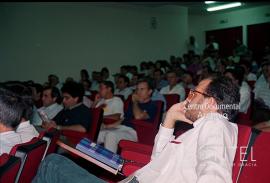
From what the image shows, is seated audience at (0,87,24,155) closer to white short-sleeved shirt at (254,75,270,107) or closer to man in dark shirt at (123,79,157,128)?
man in dark shirt at (123,79,157,128)

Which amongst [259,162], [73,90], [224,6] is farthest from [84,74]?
[259,162]

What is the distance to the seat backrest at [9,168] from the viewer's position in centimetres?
132

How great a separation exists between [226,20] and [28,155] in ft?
41.6

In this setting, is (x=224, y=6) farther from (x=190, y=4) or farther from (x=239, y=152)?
(x=239, y=152)

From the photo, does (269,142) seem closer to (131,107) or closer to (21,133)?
(21,133)

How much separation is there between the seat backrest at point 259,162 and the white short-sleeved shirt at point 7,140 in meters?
1.12

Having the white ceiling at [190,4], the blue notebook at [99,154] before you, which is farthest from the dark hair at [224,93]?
the white ceiling at [190,4]

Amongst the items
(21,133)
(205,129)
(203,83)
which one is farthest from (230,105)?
(21,133)

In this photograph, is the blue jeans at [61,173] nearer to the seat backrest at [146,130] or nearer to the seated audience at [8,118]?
→ the seated audience at [8,118]

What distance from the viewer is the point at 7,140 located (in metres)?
1.82

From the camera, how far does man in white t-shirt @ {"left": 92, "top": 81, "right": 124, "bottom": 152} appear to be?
372 cm

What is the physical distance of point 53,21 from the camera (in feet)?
29.4

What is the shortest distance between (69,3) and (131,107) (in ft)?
19.2

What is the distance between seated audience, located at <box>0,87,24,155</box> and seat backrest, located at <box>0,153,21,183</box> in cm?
43
